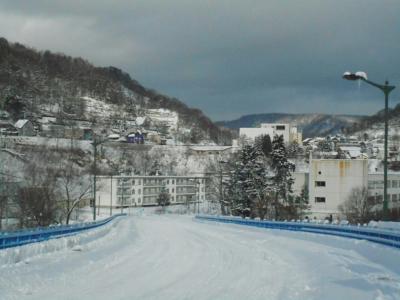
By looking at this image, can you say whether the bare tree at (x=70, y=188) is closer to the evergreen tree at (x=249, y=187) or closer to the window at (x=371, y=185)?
the evergreen tree at (x=249, y=187)

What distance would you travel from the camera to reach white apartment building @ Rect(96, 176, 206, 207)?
452 ft

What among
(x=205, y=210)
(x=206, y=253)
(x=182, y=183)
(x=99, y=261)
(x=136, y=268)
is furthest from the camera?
(x=182, y=183)

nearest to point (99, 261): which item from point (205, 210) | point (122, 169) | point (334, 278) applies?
point (334, 278)

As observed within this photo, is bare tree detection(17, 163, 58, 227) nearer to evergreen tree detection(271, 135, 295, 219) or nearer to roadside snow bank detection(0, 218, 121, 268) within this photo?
evergreen tree detection(271, 135, 295, 219)

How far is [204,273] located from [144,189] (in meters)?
137

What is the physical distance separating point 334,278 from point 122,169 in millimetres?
173966

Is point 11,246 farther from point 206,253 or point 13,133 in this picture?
point 13,133

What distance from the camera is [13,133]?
7707 inches

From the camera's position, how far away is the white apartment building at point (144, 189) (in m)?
138

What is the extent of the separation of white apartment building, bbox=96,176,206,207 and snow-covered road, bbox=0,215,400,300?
10625 centimetres

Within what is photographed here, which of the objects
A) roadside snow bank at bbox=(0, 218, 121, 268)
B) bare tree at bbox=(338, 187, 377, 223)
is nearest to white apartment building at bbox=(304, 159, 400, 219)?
bare tree at bbox=(338, 187, 377, 223)

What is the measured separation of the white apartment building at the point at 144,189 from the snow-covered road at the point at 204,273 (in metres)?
106

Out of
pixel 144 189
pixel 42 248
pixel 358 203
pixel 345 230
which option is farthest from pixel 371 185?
pixel 42 248

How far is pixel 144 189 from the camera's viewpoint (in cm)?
15000
